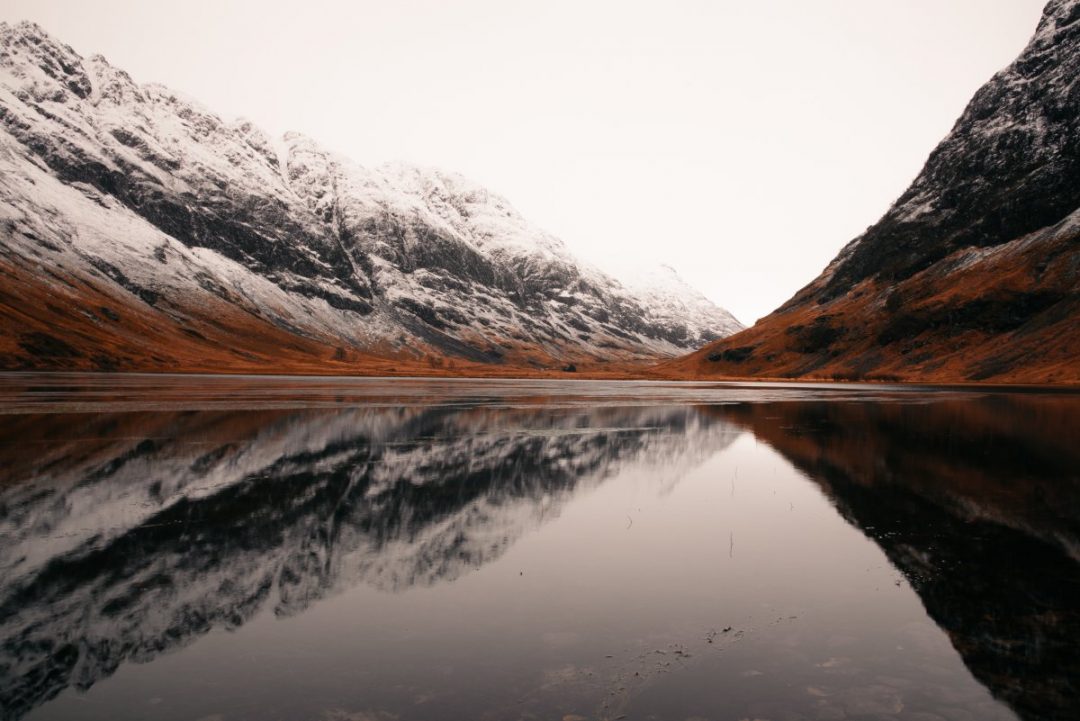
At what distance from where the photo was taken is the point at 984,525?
77.0ft

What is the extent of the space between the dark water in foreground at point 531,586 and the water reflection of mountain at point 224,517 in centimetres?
12

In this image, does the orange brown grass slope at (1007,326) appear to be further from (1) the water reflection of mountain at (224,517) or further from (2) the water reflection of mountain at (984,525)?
(1) the water reflection of mountain at (224,517)

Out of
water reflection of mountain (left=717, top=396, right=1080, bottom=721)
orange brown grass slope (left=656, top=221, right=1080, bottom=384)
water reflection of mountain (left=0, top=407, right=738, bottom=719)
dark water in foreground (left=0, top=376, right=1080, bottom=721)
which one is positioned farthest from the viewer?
orange brown grass slope (left=656, top=221, right=1080, bottom=384)

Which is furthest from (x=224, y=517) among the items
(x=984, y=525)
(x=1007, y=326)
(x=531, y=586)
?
(x=1007, y=326)

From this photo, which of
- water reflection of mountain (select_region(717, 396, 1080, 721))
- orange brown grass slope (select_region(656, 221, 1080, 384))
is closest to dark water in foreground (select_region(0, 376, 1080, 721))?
water reflection of mountain (select_region(717, 396, 1080, 721))

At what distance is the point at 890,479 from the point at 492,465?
19893mm

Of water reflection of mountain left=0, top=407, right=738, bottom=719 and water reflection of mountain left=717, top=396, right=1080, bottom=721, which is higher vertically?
water reflection of mountain left=717, top=396, right=1080, bottom=721

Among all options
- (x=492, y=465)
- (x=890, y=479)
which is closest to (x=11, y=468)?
(x=492, y=465)

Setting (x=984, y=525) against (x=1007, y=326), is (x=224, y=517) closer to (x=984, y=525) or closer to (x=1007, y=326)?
(x=984, y=525)

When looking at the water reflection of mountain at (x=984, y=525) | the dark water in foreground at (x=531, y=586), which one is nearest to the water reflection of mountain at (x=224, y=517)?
the dark water in foreground at (x=531, y=586)

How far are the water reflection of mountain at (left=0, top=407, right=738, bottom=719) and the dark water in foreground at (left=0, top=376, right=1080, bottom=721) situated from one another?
0.39 ft

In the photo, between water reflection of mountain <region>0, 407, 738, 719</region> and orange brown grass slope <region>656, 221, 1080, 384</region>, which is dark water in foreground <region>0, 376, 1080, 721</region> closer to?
water reflection of mountain <region>0, 407, 738, 719</region>

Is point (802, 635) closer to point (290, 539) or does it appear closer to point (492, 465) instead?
point (290, 539)

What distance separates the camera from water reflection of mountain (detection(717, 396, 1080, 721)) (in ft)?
43.1
